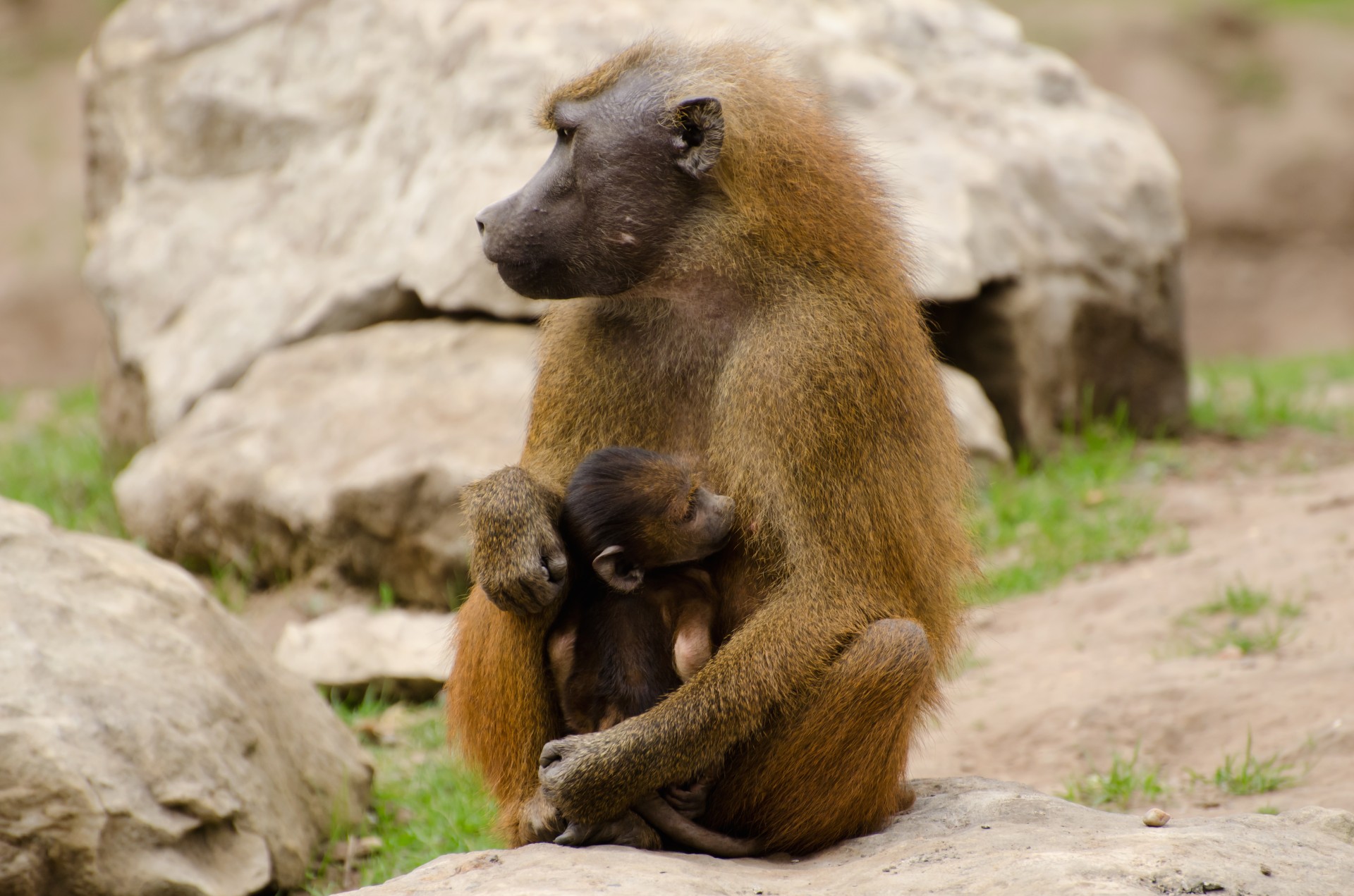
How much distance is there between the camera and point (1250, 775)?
12.2 ft

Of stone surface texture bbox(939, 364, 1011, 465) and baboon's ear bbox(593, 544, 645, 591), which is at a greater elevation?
baboon's ear bbox(593, 544, 645, 591)

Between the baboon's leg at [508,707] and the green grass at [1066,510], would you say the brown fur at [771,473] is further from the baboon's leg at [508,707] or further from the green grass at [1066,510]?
the green grass at [1066,510]

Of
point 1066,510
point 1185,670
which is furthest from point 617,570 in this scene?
point 1066,510

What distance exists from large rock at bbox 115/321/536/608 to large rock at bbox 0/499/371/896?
1.50m

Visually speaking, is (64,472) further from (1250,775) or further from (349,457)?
(1250,775)

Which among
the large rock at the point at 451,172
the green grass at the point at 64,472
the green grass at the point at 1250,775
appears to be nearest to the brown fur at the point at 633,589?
the green grass at the point at 1250,775

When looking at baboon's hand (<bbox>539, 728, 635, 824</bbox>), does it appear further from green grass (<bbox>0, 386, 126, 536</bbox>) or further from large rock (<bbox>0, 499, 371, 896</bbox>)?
green grass (<bbox>0, 386, 126, 536</bbox>)

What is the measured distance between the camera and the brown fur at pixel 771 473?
111 inches

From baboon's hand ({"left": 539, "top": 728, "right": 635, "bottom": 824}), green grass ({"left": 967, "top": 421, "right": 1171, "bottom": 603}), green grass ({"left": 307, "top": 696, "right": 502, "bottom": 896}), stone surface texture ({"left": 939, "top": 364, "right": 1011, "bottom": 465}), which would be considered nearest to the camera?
baboon's hand ({"left": 539, "top": 728, "right": 635, "bottom": 824})

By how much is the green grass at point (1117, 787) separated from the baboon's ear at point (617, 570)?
1546mm

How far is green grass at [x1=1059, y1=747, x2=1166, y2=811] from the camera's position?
3783 millimetres

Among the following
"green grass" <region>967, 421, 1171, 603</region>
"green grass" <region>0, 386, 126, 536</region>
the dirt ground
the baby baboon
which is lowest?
"green grass" <region>0, 386, 126, 536</region>

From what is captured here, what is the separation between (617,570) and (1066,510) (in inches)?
152

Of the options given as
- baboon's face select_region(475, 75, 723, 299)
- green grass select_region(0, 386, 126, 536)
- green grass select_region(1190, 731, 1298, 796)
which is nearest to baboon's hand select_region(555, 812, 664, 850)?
baboon's face select_region(475, 75, 723, 299)
